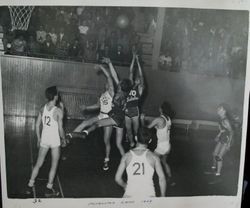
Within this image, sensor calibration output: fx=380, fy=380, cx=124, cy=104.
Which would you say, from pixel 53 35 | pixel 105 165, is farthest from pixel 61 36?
pixel 105 165

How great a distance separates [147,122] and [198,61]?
129 millimetres

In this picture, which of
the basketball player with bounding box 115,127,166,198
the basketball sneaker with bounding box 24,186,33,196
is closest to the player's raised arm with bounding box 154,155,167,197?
the basketball player with bounding box 115,127,166,198

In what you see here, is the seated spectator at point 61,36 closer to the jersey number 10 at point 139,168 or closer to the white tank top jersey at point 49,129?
the white tank top jersey at point 49,129

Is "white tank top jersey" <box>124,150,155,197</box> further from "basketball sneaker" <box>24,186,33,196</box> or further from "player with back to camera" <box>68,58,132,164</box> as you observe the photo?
"basketball sneaker" <box>24,186,33,196</box>

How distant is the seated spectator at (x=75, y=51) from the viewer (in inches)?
23.3

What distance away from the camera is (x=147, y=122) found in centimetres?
62

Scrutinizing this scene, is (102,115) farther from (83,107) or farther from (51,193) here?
(51,193)

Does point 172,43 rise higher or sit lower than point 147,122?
higher

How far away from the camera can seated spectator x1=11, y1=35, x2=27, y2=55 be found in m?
0.58

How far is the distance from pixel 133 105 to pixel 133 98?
12 millimetres

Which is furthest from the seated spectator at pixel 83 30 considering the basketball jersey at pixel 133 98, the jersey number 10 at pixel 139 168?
the jersey number 10 at pixel 139 168

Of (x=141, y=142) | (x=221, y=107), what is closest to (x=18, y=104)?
(x=141, y=142)

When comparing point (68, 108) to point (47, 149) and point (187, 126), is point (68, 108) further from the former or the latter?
point (187, 126)

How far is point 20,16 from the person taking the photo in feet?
1.90
